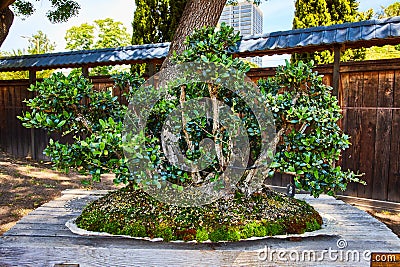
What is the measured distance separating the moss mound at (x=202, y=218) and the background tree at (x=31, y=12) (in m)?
3.53

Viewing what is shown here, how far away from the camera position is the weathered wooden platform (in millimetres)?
1189

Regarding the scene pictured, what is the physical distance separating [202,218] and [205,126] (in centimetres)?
41

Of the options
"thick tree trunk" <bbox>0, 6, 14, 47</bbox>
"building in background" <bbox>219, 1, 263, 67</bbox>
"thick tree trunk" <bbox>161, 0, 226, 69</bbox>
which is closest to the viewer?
"thick tree trunk" <bbox>161, 0, 226, 69</bbox>

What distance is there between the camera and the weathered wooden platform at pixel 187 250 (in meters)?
1.19

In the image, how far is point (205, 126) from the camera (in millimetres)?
1525

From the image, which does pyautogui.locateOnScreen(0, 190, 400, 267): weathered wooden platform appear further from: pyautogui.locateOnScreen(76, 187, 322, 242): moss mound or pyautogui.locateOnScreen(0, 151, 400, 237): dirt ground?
pyautogui.locateOnScreen(0, 151, 400, 237): dirt ground

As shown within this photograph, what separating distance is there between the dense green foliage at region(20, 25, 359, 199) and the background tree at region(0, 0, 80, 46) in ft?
10.5

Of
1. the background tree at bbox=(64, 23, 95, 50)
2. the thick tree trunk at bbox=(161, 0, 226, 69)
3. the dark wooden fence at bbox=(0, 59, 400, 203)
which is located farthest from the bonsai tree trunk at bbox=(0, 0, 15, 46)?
the background tree at bbox=(64, 23, 95, 50)

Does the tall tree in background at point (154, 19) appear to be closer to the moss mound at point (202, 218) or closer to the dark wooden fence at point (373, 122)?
the dark wooden fence at point (373, 122)

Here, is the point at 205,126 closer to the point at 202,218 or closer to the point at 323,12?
the point at 202,218

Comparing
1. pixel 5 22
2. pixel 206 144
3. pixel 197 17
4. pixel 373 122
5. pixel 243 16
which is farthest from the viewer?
pixel 243 16

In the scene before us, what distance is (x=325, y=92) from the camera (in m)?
1.56

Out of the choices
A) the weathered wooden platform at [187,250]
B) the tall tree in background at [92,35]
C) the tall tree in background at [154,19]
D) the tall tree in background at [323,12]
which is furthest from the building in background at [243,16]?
the tall tree in background at [92,35]

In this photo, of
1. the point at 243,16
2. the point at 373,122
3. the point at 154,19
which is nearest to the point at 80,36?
the point at 154,19
